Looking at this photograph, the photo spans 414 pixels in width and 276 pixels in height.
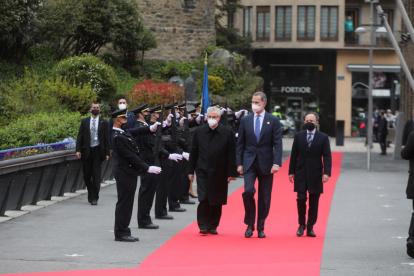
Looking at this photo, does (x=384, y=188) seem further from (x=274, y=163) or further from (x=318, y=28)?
(x=318, y=28)

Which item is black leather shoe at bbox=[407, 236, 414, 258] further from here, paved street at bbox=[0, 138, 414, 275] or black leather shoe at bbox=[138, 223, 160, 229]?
black leather shoe at bbox=[138, 223, 160, 229]

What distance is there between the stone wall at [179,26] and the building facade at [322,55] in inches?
403

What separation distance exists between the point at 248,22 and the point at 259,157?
41.7 m

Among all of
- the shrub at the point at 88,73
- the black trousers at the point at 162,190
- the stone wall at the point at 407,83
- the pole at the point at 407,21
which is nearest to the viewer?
the black trousers at the point at 162,190

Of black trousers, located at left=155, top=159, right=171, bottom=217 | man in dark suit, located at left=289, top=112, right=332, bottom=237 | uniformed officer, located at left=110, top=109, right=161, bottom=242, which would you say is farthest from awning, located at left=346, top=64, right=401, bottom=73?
uniformed officer, located at left=110, top=109, right=161, bottom=242

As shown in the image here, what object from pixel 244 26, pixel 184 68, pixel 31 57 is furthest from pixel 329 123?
pixel 31 57

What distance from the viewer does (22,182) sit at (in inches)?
467

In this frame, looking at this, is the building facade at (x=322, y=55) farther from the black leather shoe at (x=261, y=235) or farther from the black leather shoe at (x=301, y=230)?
the black leather shoe at (x=261, y=235)

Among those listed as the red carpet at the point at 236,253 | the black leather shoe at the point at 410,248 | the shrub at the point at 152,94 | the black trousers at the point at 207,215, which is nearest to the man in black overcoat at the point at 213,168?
the black trousers at the point at 207,215

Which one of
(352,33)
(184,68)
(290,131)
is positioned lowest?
(290,131)

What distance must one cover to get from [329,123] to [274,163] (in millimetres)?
41775

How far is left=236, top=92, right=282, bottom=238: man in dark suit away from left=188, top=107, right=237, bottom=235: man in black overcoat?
19 cm

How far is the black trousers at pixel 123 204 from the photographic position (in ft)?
30.0

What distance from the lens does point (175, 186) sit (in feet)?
40.9
